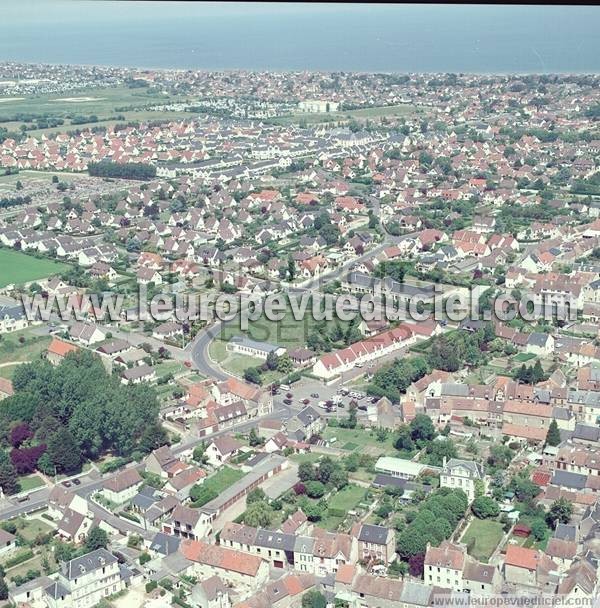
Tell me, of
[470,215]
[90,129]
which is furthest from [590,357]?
[90,129]

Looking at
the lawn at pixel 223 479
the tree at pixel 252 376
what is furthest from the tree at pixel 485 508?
the tree at pixel 252 376

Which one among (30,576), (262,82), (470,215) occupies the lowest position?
(30,576)

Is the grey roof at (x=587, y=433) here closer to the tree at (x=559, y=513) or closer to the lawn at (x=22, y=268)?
the tree at (x=559, y=513)

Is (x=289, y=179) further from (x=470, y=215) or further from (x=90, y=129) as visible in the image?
(x=90, y=129)

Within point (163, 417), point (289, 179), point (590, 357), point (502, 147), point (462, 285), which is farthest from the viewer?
point (502, 147)

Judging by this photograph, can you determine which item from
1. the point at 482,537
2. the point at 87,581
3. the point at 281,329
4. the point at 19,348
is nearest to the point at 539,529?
the point at 482,537

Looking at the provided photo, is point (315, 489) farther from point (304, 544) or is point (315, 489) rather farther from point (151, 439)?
point (151, 439)

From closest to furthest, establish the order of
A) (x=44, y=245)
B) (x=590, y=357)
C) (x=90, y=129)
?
(x=590, y=357), (x=44, y=245), (x=90, y=129)
